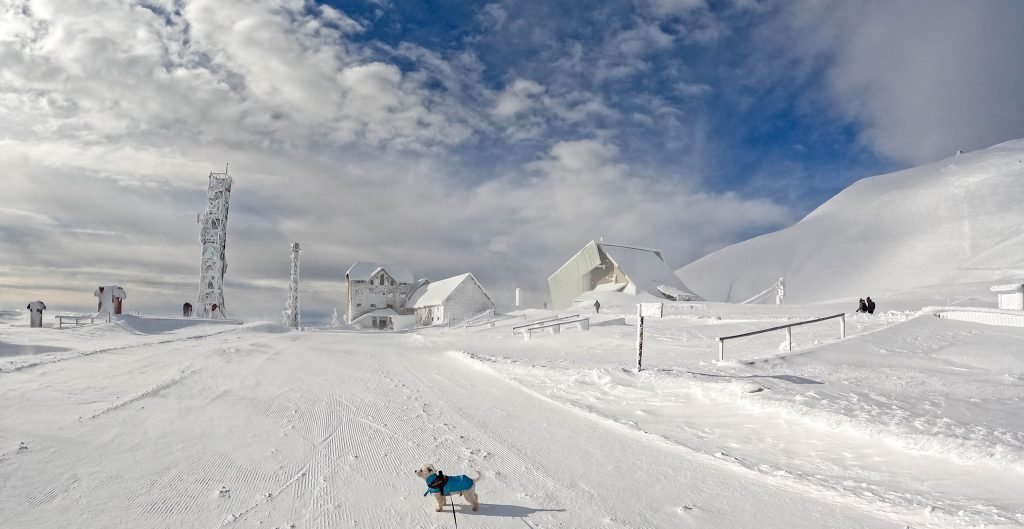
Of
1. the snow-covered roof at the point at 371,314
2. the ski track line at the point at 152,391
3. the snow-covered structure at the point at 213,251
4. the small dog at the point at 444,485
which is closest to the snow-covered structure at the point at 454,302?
the snow-covered roof at the point at 371,314

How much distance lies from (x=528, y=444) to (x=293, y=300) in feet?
184

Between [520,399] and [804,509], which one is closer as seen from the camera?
[804,509]

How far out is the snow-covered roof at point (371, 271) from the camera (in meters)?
63.1

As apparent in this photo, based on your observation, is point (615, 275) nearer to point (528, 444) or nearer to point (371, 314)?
point (371, 314)

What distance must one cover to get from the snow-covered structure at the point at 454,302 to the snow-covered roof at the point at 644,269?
14.9m

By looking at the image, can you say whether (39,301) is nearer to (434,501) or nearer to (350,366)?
(350,366)

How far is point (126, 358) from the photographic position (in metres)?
16.1

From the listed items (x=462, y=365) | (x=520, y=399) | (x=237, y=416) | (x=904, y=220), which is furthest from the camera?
(x=904, y=220)

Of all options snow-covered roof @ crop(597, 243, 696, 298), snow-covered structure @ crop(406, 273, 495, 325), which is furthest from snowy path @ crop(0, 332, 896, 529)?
snow-covered roof @ crop(597, 243, 696, 298)

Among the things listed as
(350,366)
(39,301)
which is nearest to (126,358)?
(350,366)

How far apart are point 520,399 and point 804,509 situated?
237 inches

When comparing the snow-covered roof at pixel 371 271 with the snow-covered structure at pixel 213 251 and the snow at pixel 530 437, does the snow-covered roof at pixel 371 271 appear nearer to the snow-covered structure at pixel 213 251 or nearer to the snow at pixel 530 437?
the snow-covered structure at pixel 213 251

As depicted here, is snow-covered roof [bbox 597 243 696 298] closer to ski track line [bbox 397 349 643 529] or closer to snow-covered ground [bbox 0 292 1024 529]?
snow-covered ground [bbox 0 292 1024 529]

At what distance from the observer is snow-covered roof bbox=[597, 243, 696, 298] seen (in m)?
55.8
